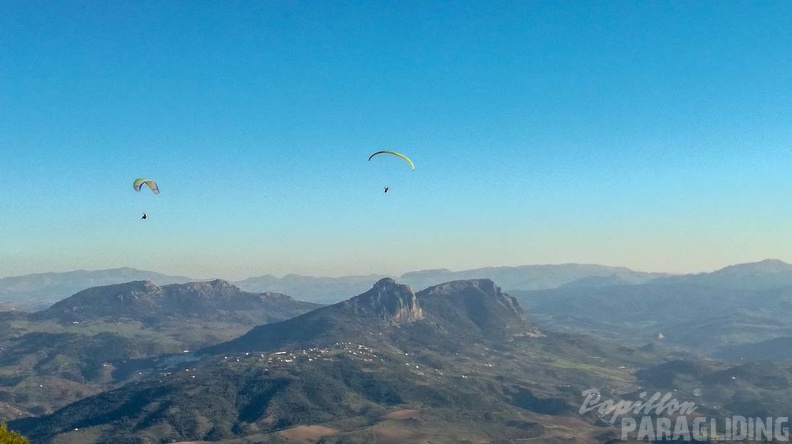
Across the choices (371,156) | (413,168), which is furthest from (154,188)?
(413,168)

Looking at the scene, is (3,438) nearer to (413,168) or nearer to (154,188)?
(154,188)

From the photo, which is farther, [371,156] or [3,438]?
[371,156]

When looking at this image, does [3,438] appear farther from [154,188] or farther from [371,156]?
[371,156]

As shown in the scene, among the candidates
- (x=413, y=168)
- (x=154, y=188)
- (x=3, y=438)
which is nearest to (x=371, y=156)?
(x=413, y=168)

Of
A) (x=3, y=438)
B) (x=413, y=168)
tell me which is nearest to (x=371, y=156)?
(x=413, y=168)

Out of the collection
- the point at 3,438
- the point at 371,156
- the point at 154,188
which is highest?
the point at 371,156

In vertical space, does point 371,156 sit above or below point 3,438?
above

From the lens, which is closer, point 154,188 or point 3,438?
point 3,438

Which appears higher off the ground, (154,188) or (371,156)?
(371,156)
